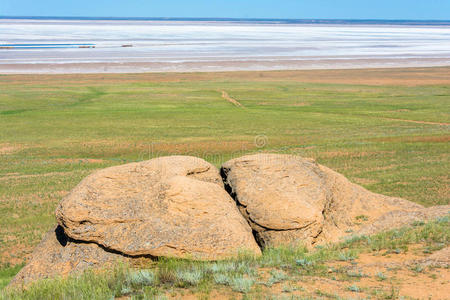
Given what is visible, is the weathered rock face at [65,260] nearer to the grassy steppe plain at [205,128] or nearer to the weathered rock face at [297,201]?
the grassy steppe plain at [205,128]

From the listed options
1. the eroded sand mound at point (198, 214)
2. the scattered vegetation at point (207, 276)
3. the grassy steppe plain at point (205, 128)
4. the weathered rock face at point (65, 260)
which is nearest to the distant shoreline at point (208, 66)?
the grassy steppe plain at point (205, 128)

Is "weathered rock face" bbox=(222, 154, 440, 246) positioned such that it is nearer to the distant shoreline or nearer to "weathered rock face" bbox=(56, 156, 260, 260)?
"weathered rock face" bbox=(56, 156, 260, 260)

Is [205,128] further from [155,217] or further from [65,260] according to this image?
[65,260]

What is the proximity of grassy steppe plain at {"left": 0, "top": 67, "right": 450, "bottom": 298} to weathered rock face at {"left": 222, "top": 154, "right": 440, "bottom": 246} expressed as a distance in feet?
19.4

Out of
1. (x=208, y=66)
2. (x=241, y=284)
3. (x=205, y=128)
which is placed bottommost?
(x=205, y=128)

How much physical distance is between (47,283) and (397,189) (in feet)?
51.9

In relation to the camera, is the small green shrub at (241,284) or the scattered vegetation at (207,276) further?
the scattered vegetation at (207,276)

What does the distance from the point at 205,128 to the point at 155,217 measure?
1083 inches

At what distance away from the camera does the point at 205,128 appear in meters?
39.3

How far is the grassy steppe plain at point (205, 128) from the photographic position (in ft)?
73.4

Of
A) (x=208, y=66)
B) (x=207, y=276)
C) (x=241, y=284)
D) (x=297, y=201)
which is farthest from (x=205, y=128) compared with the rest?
(x=208, y=66)

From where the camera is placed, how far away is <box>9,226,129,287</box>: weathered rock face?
11734 millimetres

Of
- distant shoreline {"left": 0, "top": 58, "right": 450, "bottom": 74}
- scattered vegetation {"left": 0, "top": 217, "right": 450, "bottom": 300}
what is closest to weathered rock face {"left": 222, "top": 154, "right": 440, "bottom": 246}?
scattered vegetation {"left": 0, "top": 217, "right": 450, "bottom": 300}

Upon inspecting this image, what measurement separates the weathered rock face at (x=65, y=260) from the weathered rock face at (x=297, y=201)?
11.7 ft
